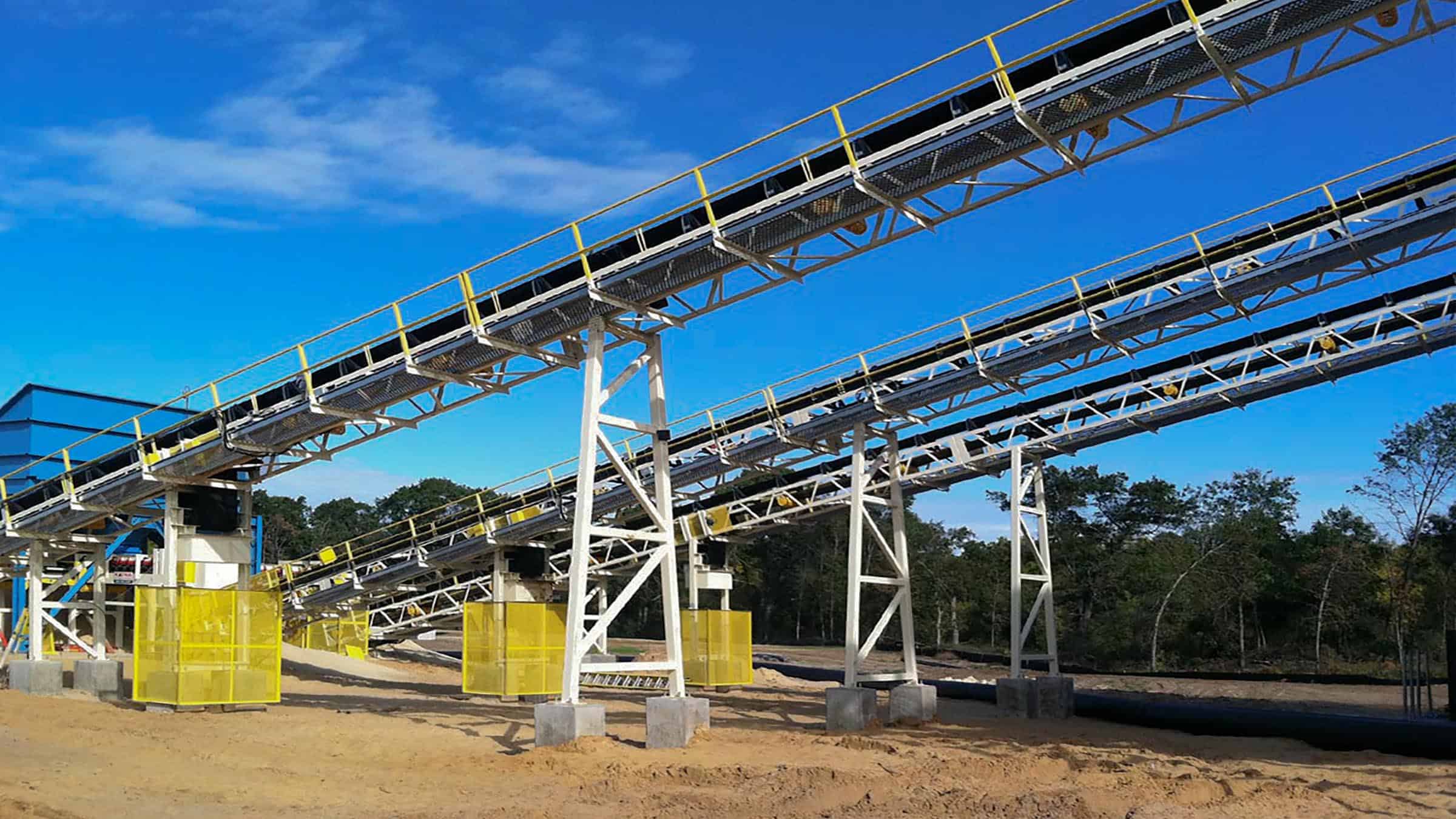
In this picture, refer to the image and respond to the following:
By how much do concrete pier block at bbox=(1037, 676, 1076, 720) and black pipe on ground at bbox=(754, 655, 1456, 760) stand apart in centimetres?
43

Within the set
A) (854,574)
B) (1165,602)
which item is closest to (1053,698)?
(854,574)

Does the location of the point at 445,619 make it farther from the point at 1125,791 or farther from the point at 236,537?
the point at 1125,791

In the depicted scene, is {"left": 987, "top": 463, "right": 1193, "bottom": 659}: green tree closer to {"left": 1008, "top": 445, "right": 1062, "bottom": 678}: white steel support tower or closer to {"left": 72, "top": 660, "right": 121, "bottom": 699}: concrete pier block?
{"left": 1008, "top": 445, "right": 1062, "bottom": 678}: white steel support tower

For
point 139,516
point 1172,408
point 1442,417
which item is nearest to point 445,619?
point 139,516

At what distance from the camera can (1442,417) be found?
39312mm

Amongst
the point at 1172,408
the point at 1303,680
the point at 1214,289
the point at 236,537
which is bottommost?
the point at 1303,680

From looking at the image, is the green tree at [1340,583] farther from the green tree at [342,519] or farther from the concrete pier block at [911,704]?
the green tree at [342,519]

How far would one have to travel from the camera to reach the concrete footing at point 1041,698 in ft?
71.6

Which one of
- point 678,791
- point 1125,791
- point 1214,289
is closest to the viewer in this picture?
point 1125,791

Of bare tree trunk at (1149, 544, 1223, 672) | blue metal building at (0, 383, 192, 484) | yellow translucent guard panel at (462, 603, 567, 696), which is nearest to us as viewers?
yellow translucent guard panel at (462, 603, 567, 696)

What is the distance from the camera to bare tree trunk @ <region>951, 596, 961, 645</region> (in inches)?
2445

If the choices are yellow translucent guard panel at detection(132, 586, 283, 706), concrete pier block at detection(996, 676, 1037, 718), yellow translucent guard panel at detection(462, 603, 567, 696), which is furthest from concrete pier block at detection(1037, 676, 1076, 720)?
yellow translucent guard panel at detection(132, 586, 283, 706)

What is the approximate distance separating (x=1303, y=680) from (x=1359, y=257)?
56.8 feet

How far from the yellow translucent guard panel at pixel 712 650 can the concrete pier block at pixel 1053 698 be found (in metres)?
8.47
